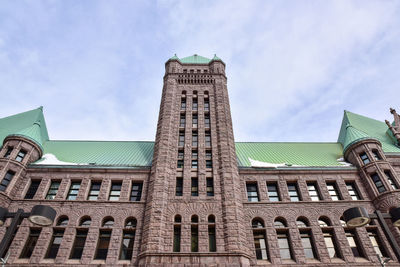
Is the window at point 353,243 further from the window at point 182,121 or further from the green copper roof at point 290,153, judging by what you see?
the window at point 182,121

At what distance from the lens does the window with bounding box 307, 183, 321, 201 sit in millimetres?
A: 24938

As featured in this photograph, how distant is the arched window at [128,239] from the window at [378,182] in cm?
2214

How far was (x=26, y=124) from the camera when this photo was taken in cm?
3173

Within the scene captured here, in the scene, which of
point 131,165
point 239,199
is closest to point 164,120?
point 131,165

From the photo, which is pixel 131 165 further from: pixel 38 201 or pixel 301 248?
pixel 301 248

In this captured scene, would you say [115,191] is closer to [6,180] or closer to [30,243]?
[30,243]

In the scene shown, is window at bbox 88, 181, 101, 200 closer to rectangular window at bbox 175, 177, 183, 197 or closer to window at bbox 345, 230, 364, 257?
rectangular window at bbox 175, 177, 183, 197

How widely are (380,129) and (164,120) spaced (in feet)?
91.6

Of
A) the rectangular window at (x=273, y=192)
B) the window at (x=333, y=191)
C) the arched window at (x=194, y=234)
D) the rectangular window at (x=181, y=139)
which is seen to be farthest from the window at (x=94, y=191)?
the window at (x=333, y=191)

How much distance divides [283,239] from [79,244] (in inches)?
650

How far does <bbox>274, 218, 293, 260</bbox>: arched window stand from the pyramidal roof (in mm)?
25120

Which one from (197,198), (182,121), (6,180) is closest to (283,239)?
(197,198)

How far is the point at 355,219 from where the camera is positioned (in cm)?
926

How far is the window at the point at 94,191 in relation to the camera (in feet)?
79.6
